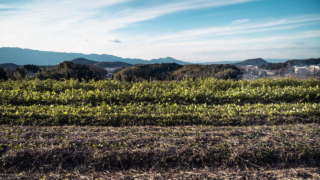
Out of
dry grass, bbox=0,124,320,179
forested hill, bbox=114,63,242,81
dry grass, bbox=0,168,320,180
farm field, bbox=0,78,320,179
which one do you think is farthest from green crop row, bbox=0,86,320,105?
dry grass, bbox=0,168,320,180

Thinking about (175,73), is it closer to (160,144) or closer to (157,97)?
(157,97)

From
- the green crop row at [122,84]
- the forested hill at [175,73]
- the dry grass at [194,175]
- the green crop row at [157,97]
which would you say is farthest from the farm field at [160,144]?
the forested hill at [175,73]

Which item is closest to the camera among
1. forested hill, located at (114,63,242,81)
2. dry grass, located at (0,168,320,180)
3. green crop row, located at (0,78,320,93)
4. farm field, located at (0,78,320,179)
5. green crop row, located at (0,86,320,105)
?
dry grass, located at (0,168,320,180)

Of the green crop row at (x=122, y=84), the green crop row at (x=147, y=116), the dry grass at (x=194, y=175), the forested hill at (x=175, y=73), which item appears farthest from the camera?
the forested hill at (x=175, y=73)

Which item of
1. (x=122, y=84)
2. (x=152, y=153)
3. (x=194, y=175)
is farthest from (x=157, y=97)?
(x=194, y=175)

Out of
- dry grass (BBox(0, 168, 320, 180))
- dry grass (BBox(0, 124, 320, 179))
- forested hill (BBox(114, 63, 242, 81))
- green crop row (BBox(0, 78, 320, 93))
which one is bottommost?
dry grass (BBox(0, 168, 320, 180))

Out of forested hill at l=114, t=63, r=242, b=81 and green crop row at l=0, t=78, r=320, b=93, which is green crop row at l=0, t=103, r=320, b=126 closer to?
green crop row at l=0, t=78, r=320, b=93

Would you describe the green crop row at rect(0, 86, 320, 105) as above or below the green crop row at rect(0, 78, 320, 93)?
below

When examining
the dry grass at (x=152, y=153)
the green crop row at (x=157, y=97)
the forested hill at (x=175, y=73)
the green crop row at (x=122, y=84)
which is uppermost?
the forested hill at (x=175, y=73)

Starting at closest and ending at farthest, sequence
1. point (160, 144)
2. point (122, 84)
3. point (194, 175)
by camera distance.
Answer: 1. point (194, 175)
2. point (160, 144)
3. point (122, 84)

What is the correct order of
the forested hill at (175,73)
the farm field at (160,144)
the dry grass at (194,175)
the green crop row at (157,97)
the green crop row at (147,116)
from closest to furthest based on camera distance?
the dry grass at (194,175)
the farm field at (160,144)
the green crop row at (147,116)
the green crop row at (157,97)
the forested hill at (175,73)

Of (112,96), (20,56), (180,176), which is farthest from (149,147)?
Answer: (20,56)

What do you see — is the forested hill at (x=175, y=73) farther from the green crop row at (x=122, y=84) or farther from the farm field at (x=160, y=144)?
the farm field at (x=160, y=144)

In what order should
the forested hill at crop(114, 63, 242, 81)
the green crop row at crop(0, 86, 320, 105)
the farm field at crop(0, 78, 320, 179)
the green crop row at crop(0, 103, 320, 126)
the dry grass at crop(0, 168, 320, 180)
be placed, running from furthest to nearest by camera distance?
the forested hill at crop(114, 63, 242, 81), the green crop row at crop(0, 86, 320, 105), the green crop row at crop(0, 103, 320, 126), the farm field at crop(0, 78, 320, 179), the dry grass at crop(0, 168, 320, 180)
